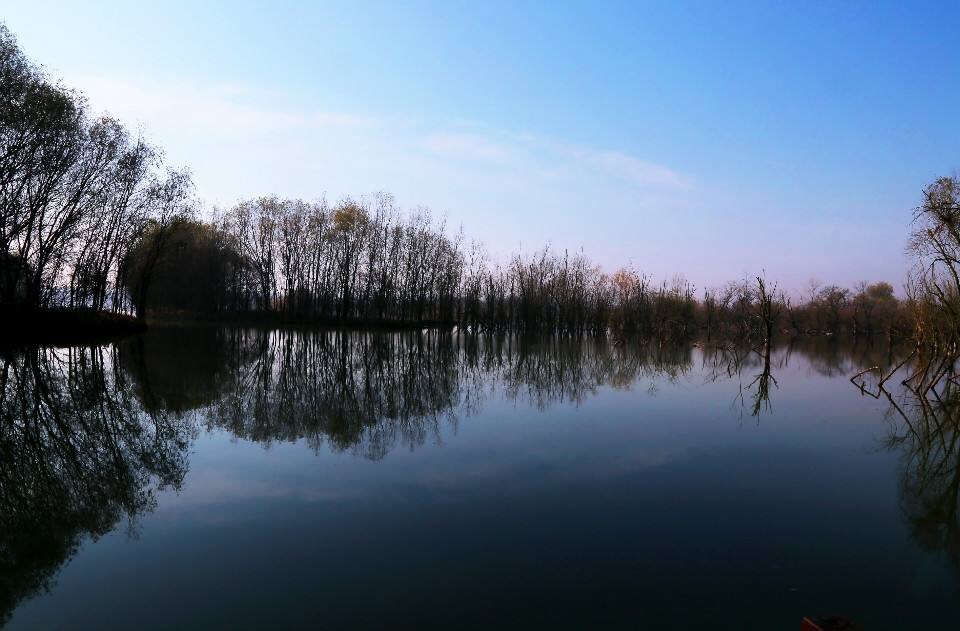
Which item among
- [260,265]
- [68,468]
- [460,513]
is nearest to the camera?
[460,513]

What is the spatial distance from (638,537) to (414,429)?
4.12 meters

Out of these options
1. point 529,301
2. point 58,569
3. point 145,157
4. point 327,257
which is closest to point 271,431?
point 58,569

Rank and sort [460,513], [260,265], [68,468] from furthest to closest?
[260,265]
[68,468]
[460,513]

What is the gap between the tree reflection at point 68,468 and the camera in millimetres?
3842

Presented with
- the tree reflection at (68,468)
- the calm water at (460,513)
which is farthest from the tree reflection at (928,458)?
the tree reflection at (68,468)

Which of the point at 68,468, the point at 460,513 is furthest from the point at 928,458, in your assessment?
the point at 68,468

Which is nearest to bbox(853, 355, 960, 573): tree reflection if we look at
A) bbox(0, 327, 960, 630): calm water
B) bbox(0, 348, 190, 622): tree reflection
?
bbox(0, 327, 960, 630): calm water

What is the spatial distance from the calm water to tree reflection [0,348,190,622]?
3cm

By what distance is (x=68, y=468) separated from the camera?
5691 mm

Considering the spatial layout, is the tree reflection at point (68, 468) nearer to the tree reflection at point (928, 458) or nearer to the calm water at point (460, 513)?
the calm water at point (460, 513)

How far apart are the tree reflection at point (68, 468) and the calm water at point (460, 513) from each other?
0.09 feet

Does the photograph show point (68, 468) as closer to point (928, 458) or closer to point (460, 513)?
point (460, 513)

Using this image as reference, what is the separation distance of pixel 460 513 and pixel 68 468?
161 inches

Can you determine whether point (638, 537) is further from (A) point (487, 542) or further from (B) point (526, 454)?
(B) point (526, 454)
